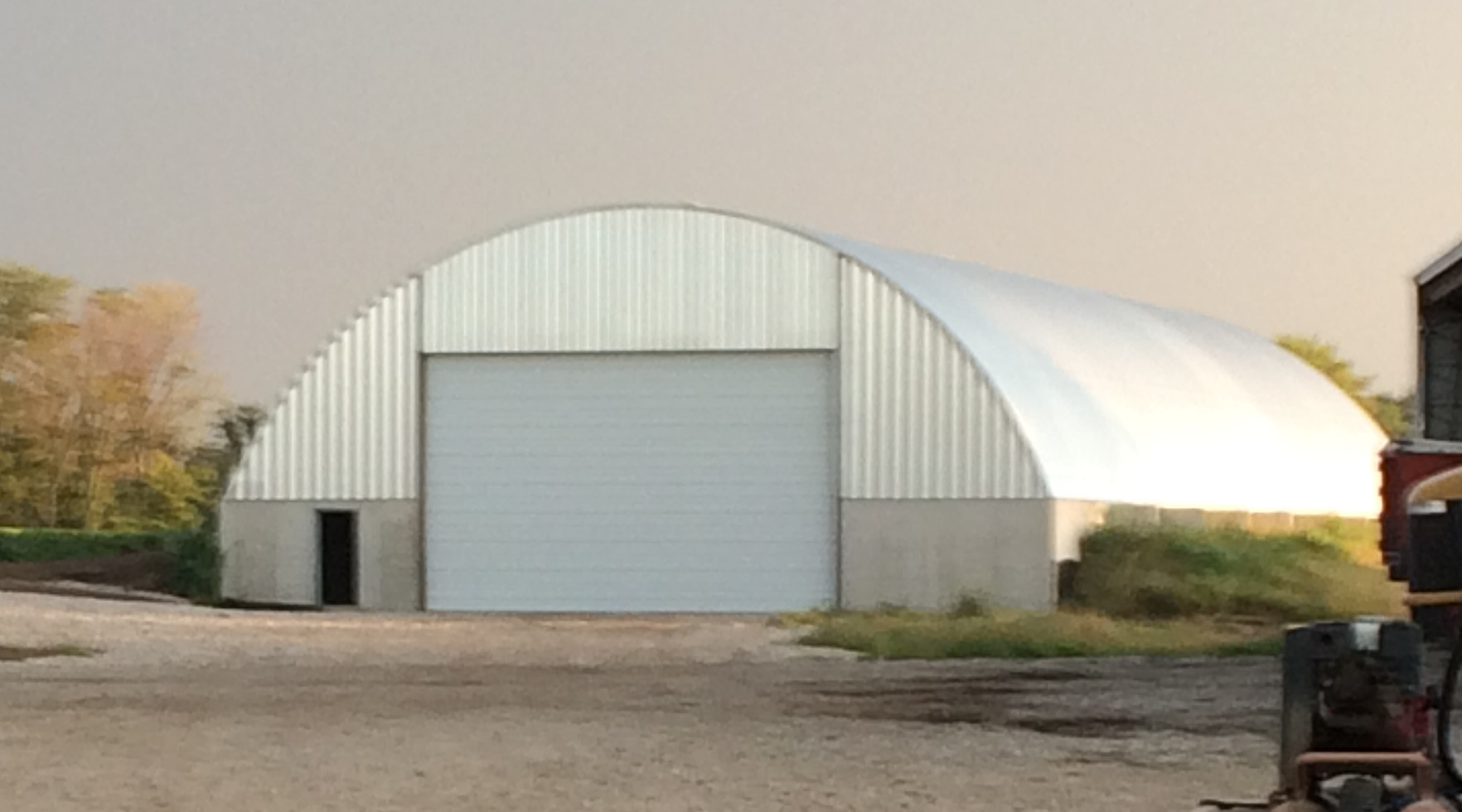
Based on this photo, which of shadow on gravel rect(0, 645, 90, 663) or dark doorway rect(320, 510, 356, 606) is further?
dark doorway rect(320, 510, 356, 606)

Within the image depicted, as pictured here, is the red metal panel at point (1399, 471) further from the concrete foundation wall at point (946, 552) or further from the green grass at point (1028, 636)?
the concrete foundation wall at point (946, 552)

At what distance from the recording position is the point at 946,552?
116 feet

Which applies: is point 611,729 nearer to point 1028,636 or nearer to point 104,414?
point 1028,636

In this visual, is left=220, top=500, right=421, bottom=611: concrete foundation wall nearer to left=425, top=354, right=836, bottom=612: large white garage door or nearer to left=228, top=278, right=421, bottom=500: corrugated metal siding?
left=228, top=278, right=421, bottom=500: corrugated metal siding

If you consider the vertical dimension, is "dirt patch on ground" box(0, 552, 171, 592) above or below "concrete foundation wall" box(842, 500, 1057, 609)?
below

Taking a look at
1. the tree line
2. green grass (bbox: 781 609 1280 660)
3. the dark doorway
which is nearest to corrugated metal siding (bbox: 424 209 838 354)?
the dark doorway

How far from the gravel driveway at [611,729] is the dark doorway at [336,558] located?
10021mm

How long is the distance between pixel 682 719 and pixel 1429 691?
31.0 ft

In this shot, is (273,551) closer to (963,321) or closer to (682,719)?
(963,321)

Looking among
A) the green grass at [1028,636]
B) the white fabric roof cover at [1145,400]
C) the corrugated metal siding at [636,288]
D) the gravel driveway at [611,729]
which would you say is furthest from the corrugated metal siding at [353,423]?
the gravel driveway at [611,729]

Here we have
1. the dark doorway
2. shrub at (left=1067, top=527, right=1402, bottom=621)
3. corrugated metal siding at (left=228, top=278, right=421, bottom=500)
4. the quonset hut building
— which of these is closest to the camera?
shrub at (left=1067, top=527, right=1402, bottom=621)

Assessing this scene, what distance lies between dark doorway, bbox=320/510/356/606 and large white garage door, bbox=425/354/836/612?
4.85 ft

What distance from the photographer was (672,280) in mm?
37125

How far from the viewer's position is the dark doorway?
3822cm
